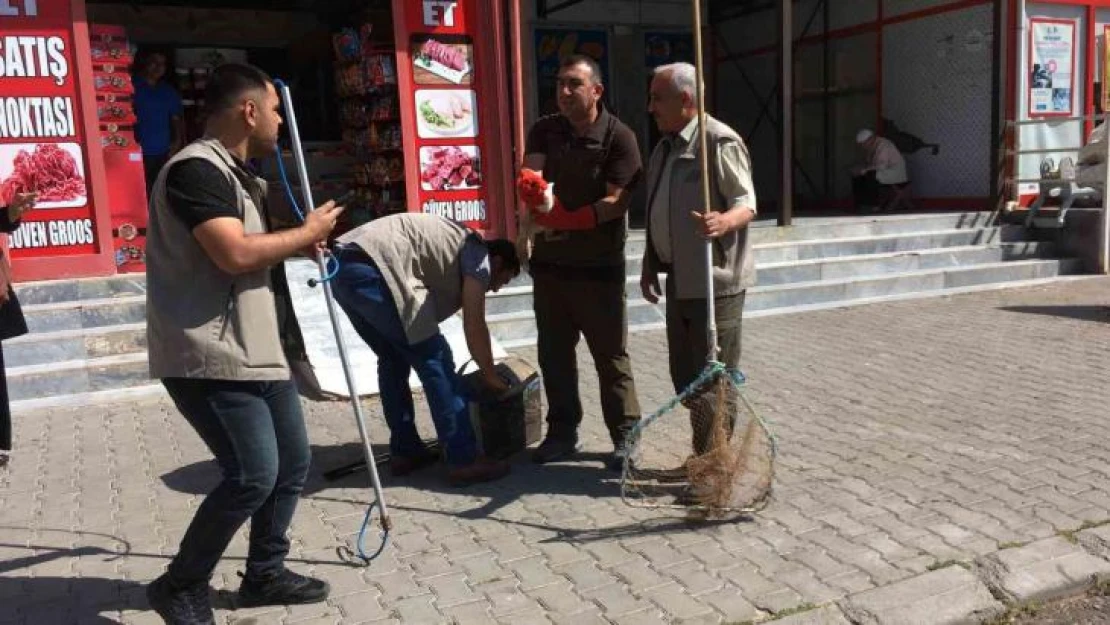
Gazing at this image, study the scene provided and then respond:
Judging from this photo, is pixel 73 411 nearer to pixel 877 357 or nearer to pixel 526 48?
pixel 877 357

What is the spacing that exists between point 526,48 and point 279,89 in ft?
33.0

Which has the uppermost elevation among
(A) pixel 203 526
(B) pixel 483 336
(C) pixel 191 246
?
(C) pixel 191 246

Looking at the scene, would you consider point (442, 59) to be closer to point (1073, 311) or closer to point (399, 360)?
point (399, 360)

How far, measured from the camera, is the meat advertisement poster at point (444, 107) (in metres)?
8.46

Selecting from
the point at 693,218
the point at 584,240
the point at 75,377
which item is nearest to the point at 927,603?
the point at 693,218

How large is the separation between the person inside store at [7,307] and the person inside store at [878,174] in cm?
1103

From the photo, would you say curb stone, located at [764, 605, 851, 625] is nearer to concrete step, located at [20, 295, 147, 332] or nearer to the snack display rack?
concrete step, located at [20, 295, 147, 332]

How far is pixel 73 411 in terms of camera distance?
614cm

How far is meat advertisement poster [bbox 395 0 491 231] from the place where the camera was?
8.46 metres

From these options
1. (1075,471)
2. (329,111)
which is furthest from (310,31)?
(1075,471)

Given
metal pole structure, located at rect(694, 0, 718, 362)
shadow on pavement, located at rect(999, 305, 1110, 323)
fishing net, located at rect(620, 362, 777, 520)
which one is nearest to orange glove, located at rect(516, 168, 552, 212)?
metal pole structure, located at rect(694, 0, 718, 362)

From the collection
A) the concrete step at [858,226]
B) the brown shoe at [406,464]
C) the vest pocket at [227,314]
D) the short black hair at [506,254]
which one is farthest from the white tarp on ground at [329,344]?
the vest pocket at [227,314]

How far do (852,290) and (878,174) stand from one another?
13.2ft

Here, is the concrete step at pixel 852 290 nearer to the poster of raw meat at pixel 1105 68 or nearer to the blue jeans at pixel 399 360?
the blue jeans at pixel 399 360
